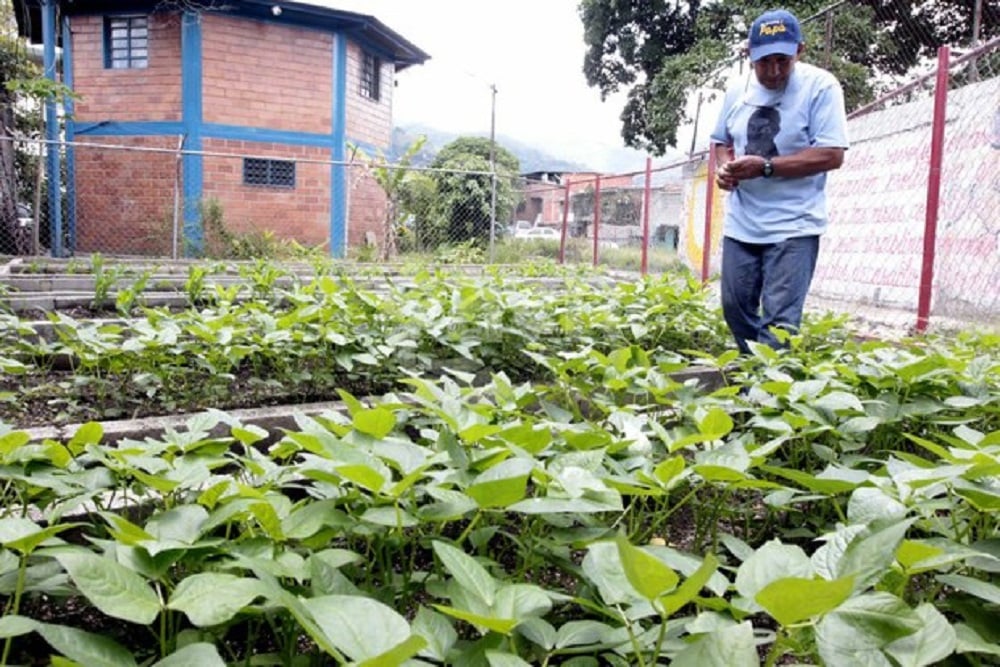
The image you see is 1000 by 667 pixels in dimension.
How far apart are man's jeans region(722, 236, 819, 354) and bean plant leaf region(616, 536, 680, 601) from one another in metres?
2.49

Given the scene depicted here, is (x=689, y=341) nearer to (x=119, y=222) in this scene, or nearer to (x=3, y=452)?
(x=3, y=452)

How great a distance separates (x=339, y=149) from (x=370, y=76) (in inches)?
102

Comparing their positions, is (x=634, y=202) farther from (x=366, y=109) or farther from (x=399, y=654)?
(x=399, y=654)

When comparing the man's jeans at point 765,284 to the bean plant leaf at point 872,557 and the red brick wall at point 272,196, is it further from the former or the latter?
the red brick wall at point 272,196

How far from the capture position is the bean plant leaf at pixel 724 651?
70 centimetres

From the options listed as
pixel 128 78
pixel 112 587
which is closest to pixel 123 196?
pixel 128 78

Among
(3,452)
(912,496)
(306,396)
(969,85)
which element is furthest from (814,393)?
(969,85)

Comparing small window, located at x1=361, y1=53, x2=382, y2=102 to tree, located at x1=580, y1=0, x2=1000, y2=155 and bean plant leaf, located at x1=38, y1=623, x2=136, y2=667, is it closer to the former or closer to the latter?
tree, located at x1=580, y1=0, x2=1000, y2=155

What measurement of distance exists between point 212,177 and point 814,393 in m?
14.6

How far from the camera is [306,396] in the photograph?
3.04m

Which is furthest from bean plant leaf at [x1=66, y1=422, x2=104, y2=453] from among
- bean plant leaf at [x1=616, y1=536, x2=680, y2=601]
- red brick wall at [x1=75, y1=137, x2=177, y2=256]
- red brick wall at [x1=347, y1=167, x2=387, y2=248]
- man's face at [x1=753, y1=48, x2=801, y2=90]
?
red brick wall at [x1=347, y1=167, x2=387, y2=248]

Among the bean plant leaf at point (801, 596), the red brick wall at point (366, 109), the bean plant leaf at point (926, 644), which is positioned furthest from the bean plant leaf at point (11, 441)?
the red brick wall at point (366, 109)

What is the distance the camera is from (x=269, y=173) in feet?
50.3

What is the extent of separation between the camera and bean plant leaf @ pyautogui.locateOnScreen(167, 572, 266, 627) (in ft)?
2.45
